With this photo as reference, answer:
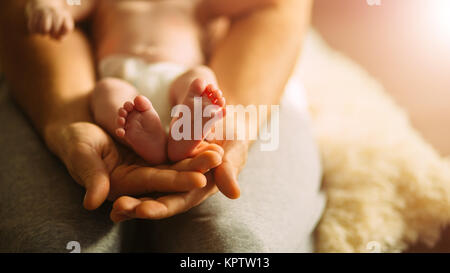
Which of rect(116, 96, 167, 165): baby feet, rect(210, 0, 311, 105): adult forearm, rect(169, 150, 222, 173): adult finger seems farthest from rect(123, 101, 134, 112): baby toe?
rect(210, 0, 311, 105): adult forearm

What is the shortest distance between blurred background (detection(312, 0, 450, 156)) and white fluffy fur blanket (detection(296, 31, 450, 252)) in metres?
0.15

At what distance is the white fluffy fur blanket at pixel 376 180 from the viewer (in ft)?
2.63

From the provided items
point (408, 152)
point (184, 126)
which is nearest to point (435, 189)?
point (408, 152)

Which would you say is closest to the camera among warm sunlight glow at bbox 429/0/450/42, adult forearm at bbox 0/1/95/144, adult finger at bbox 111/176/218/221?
adult finger at bbox 111/176/218/221

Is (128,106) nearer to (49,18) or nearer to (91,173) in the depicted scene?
(91,173)

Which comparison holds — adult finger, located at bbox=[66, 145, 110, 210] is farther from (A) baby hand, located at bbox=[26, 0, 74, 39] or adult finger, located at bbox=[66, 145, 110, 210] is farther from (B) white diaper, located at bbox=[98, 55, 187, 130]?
(A) baby hand, located at bbox=[26, 0, 74, 39]

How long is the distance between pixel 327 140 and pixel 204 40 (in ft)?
1.23

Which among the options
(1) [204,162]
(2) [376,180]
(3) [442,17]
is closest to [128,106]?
(1) [204,162]

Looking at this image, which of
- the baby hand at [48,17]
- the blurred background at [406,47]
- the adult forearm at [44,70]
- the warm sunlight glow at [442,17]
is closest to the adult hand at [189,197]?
the adult forearm at [44,70]

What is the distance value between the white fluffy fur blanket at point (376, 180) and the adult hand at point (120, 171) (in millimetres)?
340

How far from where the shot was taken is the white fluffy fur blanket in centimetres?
80

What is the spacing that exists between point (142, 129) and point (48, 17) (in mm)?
369

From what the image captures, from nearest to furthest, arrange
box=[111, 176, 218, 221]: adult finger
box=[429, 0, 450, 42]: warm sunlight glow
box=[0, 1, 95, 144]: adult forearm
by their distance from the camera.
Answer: box=[111, 176, 218, 221]: adult finger < box=[0, 1, 95, 144]: adult forearm < box=[429, 0, 450, 42]: warm sunlight glow

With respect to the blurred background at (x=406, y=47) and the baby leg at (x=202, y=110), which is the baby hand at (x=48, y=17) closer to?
the baby leg at (x=202, y=110)
